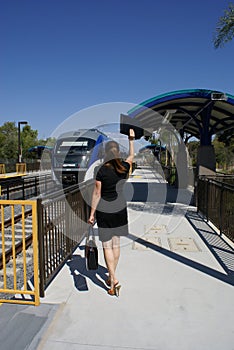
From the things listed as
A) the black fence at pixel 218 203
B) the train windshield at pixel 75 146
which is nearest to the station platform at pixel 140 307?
the black fence at pixel 218 203

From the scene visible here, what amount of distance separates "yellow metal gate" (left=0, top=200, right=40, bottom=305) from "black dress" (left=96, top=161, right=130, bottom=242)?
0.83 meters

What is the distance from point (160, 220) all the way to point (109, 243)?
14.5 feet

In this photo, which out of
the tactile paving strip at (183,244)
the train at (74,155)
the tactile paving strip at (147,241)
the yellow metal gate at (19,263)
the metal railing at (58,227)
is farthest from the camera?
the train at (74,155)

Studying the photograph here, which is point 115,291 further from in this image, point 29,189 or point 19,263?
point 29,189

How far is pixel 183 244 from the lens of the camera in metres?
5.84

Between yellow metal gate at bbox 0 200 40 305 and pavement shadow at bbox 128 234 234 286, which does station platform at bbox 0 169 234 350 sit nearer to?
pavement shadow at bbox 128 234 234 286

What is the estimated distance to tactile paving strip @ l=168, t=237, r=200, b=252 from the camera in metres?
5.52

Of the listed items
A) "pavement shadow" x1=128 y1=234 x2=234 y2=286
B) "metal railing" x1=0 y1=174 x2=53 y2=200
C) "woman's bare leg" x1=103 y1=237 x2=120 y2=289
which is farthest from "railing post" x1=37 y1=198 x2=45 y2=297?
"metal railing" x1=0 y1=174 x2=53 y2=200

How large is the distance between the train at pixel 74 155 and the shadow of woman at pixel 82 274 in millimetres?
9893

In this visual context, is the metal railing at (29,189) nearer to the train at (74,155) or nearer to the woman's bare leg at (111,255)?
the train at (74,155)

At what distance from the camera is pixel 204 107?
1080cm

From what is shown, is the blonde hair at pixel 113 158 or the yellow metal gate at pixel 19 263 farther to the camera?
the blonde hair at pixel 113 158

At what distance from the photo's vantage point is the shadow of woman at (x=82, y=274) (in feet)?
13.3

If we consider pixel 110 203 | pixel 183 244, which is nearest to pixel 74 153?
pixel 183 244
